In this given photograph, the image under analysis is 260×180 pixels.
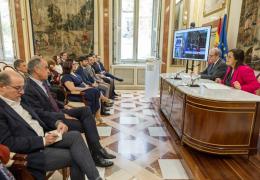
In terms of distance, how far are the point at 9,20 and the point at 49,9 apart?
1.36m

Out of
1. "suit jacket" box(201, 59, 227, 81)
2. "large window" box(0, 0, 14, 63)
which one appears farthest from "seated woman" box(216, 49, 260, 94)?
"large window" box(0, 0, 14, 63)

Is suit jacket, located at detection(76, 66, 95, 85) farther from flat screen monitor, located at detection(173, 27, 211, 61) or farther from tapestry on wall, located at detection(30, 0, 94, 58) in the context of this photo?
tapestry on wall, located at detection(30, 0, 94, 58)

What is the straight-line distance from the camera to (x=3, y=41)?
263 inches

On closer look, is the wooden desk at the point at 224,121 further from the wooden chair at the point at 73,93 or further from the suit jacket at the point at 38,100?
the wooden chair at the point at 73,93

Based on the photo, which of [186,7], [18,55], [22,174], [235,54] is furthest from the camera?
[18,55]

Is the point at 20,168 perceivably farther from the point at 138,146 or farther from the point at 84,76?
the point at 84,76

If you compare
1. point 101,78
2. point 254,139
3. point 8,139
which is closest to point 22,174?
point 8,139

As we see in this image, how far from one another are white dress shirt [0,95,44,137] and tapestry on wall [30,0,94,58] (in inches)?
198

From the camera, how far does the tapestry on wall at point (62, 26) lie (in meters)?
6.23

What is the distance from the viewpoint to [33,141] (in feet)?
4.92

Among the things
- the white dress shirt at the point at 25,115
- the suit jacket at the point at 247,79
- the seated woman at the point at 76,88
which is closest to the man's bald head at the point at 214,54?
the suit jacket at the point at 247,79

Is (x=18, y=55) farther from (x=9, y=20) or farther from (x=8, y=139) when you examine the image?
(x=8, y=139)

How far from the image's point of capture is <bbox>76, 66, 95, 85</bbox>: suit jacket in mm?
4011

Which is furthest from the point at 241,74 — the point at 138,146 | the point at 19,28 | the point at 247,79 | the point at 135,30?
the point at 19,28
